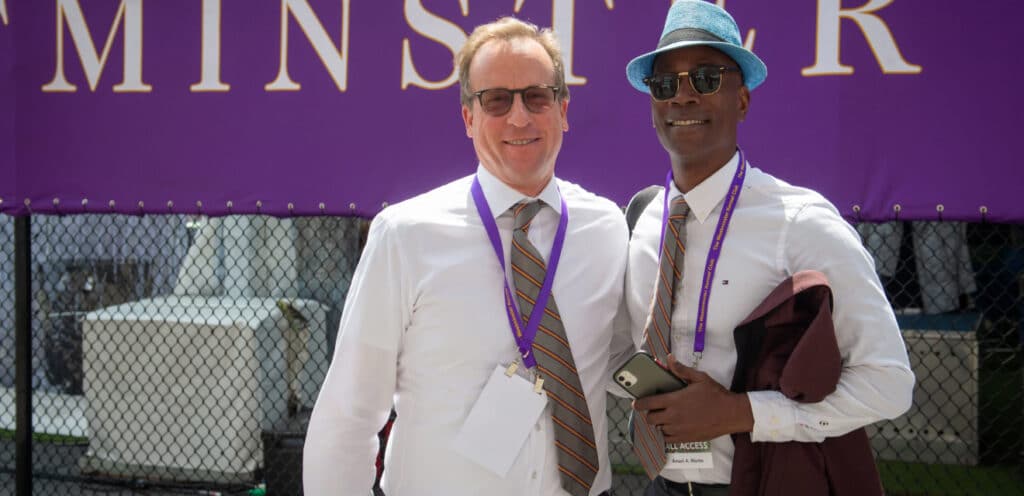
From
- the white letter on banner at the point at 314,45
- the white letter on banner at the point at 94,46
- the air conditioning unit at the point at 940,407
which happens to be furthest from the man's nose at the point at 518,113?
the air conditioning unit at the point at 940,407

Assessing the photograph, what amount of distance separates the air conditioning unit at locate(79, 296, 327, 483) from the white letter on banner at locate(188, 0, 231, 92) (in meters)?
1.67

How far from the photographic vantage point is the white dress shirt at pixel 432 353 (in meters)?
2.07

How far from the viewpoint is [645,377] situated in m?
1.90

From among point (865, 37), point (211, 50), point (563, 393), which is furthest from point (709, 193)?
point (211, 50)

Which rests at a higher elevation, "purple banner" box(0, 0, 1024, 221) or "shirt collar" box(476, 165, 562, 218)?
"purple banner" box(0, 0, 1024, 221)

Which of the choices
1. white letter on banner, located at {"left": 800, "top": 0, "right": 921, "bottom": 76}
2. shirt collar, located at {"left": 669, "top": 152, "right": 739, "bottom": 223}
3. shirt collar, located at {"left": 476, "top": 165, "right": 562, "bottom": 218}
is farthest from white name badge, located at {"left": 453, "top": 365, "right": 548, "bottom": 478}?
white letter on banner, located at {"left": 800, "top": 0, "right": 921, "bottom": 76}

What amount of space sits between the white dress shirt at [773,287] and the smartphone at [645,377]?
17 centimetres

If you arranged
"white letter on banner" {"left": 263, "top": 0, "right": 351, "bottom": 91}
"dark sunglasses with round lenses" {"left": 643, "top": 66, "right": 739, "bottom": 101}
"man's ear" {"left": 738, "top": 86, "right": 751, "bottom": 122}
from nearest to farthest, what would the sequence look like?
"dark sunglasses with round lenses" {"left": 643, "top": 66, "right": 739, "bottom": 101} → "man's ear" {"left": 738, "top": 86, "right": 751, "bottom": 122} → "white letter on banner" {"left": 263, "top": 0, "right": 351, "bottom": 91}

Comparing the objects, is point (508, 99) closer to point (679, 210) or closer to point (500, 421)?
point (679, 210)

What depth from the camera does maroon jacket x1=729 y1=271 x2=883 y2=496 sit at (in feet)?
5.89

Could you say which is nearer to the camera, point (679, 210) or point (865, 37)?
point (679, 210)

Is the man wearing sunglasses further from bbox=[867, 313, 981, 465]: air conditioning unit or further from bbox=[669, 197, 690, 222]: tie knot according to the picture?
bbox=[867, 313, 981, 465]: air conditioning unit

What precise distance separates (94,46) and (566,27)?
2.33m

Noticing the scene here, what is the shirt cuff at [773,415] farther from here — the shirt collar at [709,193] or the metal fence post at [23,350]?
the metal fence post at [23,350]
